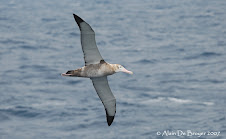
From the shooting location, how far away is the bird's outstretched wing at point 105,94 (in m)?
21.2

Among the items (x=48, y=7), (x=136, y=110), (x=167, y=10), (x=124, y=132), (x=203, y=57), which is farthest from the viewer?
(x=48, y=7)

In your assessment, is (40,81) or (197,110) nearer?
(197,110)

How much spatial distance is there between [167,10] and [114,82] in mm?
77280

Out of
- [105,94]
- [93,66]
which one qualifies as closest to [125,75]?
[105,94]

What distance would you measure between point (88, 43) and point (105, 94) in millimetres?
2966

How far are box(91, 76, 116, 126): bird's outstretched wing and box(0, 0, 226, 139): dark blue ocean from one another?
6138 cm

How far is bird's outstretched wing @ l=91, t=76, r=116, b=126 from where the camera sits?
69.6 ft

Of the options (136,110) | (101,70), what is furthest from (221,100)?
(101,70)

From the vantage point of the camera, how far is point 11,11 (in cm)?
18000

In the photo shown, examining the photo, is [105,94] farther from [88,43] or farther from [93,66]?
[88,43]

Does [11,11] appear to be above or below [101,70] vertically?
below

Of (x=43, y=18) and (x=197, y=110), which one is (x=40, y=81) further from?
(x=43, y=18)

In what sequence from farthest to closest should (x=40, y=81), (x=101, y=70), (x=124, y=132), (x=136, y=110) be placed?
(x=40, y=81), (x=136, y=110), (x=124, y=132), (x=101, y=70)

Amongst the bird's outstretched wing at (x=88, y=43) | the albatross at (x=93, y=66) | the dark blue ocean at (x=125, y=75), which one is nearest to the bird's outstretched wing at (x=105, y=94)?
the albatross at (x=93, y=66)
